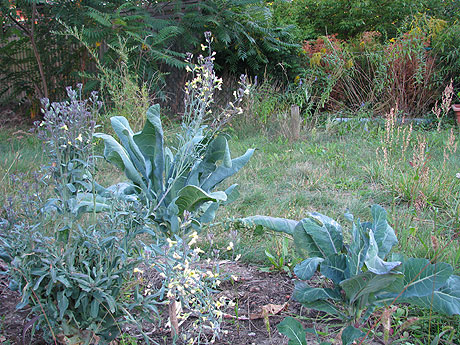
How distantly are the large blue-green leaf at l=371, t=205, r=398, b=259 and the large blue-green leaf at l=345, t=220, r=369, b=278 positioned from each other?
0.07m

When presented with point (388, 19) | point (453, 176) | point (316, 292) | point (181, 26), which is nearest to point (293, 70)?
point (181, 26)

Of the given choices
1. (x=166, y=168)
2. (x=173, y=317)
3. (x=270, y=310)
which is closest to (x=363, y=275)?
(x=270, y=310)

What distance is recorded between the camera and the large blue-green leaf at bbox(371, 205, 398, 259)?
1594 millimetres

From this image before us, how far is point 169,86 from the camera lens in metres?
8.12

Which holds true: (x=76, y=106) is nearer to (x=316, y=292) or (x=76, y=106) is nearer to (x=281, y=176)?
(x=316, y=292)

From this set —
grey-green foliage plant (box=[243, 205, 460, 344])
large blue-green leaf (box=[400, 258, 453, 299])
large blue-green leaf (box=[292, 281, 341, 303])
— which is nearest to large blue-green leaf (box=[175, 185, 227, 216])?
grey-green foliage plant (box=[243, 205, 460, 344])

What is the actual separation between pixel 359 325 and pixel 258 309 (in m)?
0.47

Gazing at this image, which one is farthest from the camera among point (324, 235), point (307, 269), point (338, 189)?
point (338, 189)

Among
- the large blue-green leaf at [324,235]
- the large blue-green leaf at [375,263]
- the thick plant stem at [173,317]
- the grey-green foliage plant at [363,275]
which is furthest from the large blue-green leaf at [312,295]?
the thick plant stem at [173,317]

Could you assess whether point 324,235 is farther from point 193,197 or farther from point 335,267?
point 193,197

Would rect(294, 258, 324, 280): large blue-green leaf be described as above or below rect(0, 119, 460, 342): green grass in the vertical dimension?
above

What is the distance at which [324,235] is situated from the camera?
5.33 ft

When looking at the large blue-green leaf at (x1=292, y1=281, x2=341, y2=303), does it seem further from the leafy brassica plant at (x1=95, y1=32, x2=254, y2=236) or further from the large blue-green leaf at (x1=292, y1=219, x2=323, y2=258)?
the leafy brassica plant at (x1=95, y1=32, x2=254, y2=236)

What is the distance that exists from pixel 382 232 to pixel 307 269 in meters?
0.36
